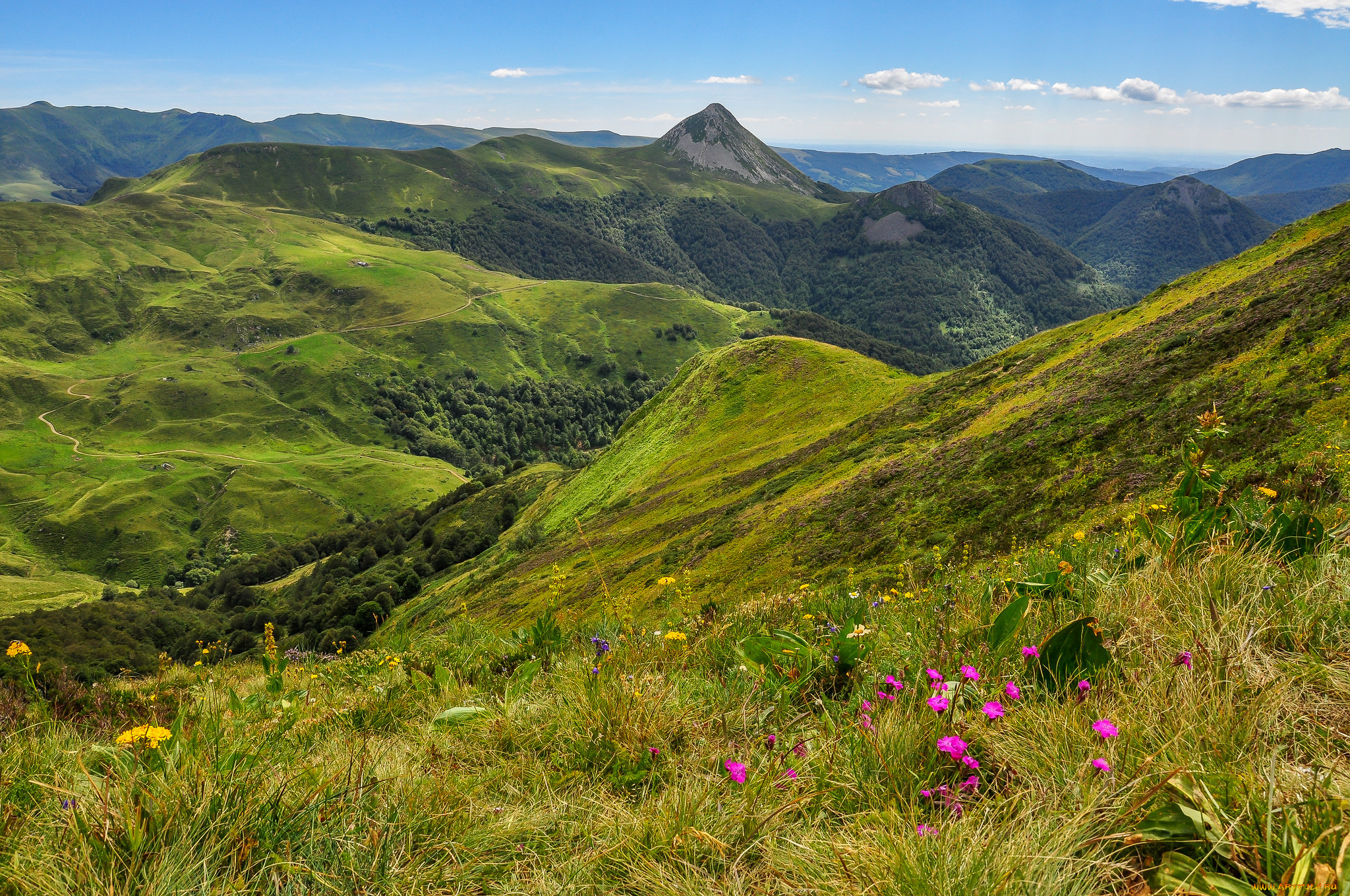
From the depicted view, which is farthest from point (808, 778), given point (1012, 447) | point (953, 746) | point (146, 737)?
point (1012, 447)

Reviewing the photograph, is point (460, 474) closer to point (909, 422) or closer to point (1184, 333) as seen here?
point (909, 422)

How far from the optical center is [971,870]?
2.22 metres

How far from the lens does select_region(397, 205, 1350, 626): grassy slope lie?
1716cm

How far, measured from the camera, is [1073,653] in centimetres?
373

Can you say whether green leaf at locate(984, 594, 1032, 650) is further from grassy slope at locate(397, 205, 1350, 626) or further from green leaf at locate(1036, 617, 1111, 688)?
grassy slope at locate(397, 205, 1350, 626)

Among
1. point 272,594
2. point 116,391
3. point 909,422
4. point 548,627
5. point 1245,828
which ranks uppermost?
point 1245,828

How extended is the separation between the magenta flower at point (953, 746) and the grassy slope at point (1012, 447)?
4.25 meters

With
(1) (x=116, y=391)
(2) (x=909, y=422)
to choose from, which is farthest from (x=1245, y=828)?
(1) (x=116, y=391)

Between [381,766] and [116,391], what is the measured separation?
847 ft

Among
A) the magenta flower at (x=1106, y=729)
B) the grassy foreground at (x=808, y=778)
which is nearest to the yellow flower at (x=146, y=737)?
the grassy foreground at (x=808, y=778)

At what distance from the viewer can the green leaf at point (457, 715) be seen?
4.82 m

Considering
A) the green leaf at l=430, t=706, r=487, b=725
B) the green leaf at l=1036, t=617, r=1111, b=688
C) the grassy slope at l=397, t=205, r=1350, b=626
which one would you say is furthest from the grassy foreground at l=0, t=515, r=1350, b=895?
the grassy slope at l=397, t=205, r=1350, b=626

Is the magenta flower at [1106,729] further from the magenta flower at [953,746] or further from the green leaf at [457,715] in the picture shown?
the green leaf at [457,715]

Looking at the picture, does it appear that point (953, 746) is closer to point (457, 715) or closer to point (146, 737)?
point (457, 715)
